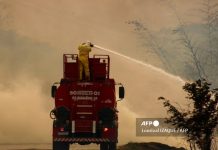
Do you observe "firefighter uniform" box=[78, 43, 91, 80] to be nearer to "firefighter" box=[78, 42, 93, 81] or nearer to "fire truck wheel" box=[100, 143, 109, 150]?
"firefighter" box=[78, 42, 93, 81]

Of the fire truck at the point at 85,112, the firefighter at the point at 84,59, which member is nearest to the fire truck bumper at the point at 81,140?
the fire truck at the point at 85,112

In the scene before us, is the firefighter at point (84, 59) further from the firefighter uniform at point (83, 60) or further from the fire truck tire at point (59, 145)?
the fire truck tire at point (59, 145)

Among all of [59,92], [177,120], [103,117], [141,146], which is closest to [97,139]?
[103,117]

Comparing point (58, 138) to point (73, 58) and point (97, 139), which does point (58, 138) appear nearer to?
point (97, 139)

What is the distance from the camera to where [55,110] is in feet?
94.8

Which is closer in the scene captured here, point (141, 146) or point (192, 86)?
point (192, 86)

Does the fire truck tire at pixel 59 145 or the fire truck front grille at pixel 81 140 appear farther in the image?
the fire truck tire at pixel 59 145

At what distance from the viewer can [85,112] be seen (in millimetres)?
29250

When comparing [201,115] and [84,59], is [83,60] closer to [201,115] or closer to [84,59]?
[84,59]

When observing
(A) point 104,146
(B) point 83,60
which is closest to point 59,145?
(A) point 104,146

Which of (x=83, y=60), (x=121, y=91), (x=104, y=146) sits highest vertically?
(x=83, y=60)

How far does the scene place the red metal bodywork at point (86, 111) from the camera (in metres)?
28.9

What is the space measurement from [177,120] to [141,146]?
14323 mm

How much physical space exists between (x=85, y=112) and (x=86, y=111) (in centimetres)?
8
